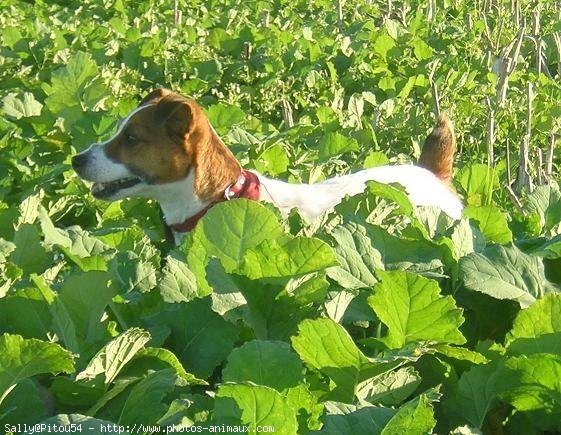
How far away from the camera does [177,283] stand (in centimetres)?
234

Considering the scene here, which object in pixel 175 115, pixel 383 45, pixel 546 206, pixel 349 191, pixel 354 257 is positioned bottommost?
pixel 383 45

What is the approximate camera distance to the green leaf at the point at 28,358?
6.17 ft

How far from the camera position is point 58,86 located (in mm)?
5484

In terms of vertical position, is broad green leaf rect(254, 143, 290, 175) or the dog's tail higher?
the dog's tail

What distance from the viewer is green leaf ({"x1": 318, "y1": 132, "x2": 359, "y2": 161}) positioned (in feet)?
17.5

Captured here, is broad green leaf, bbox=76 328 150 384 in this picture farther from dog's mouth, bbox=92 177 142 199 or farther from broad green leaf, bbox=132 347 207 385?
dog's mouth, bbox=92 177 142 199

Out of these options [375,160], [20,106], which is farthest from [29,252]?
[20,106]

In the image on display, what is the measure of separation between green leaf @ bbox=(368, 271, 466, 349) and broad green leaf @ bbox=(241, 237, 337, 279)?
131mm

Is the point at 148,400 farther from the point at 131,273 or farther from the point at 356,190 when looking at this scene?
the point at 356,190

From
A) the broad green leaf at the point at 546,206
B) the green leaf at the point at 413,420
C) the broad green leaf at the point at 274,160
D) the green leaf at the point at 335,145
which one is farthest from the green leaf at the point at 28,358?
the broad green leaf at the point at 274,160

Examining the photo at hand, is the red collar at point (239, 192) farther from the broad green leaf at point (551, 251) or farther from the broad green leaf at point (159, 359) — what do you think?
the broad green leaf at point (159, 359)

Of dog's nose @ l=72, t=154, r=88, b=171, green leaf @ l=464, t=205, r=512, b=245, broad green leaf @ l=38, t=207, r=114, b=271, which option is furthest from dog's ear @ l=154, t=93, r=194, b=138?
green leaf @ l=464, t=205, r=512, b=245

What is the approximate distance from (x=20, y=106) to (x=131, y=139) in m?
0.91

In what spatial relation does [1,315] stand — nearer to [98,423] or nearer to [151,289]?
[151,289]
